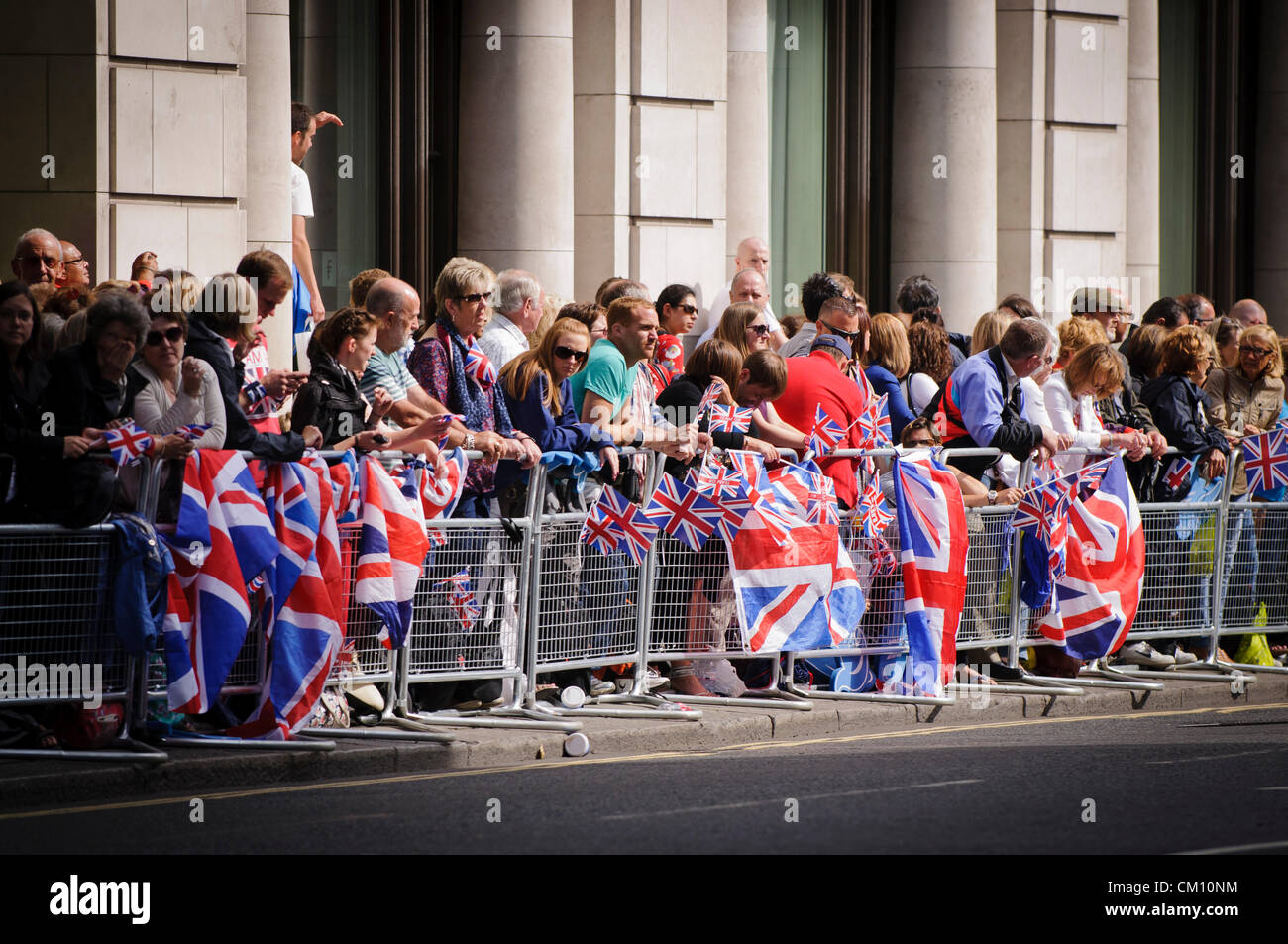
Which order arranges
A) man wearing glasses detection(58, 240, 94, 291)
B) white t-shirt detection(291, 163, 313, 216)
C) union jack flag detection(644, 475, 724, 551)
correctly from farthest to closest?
1. white t-shirt detection(291, 163, 313, 216)
2. man wearing glasses detection(58, 240, 94, 291)
3. union jack flag detection(644, 475, 724, 551)

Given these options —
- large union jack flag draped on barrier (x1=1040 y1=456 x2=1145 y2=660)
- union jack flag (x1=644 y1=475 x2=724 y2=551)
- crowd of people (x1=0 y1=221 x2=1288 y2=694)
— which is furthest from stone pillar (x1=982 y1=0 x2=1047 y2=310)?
union jack flag (x1=644 y1=475 x2=724 y2=551)

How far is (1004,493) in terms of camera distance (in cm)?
1245

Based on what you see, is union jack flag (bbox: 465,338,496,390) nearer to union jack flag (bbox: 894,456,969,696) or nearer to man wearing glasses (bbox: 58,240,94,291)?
man wearing glasses (bbox: 58,240,94,291)

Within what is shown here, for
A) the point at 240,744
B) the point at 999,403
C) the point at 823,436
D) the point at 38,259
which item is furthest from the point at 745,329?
the point at 240,744

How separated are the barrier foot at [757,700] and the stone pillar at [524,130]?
18.2 ft

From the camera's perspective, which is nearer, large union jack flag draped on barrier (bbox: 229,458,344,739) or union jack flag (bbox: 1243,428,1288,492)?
large union jack flag draped on barrier (bbox: 229,458,344,739)

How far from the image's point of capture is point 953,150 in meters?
20.1

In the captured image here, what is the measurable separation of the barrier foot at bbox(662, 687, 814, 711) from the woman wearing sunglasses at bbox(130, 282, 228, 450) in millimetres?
3022

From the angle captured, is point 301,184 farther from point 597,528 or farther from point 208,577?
point 208,577

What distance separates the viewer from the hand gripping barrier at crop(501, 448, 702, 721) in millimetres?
10906

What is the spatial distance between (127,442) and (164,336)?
20.5 inches

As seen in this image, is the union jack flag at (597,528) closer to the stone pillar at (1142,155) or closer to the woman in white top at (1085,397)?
the woman in white top at (1085,397)

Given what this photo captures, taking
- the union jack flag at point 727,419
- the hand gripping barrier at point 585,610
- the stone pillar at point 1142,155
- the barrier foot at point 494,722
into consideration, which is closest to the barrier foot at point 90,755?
the barrier foot at point 494,722
